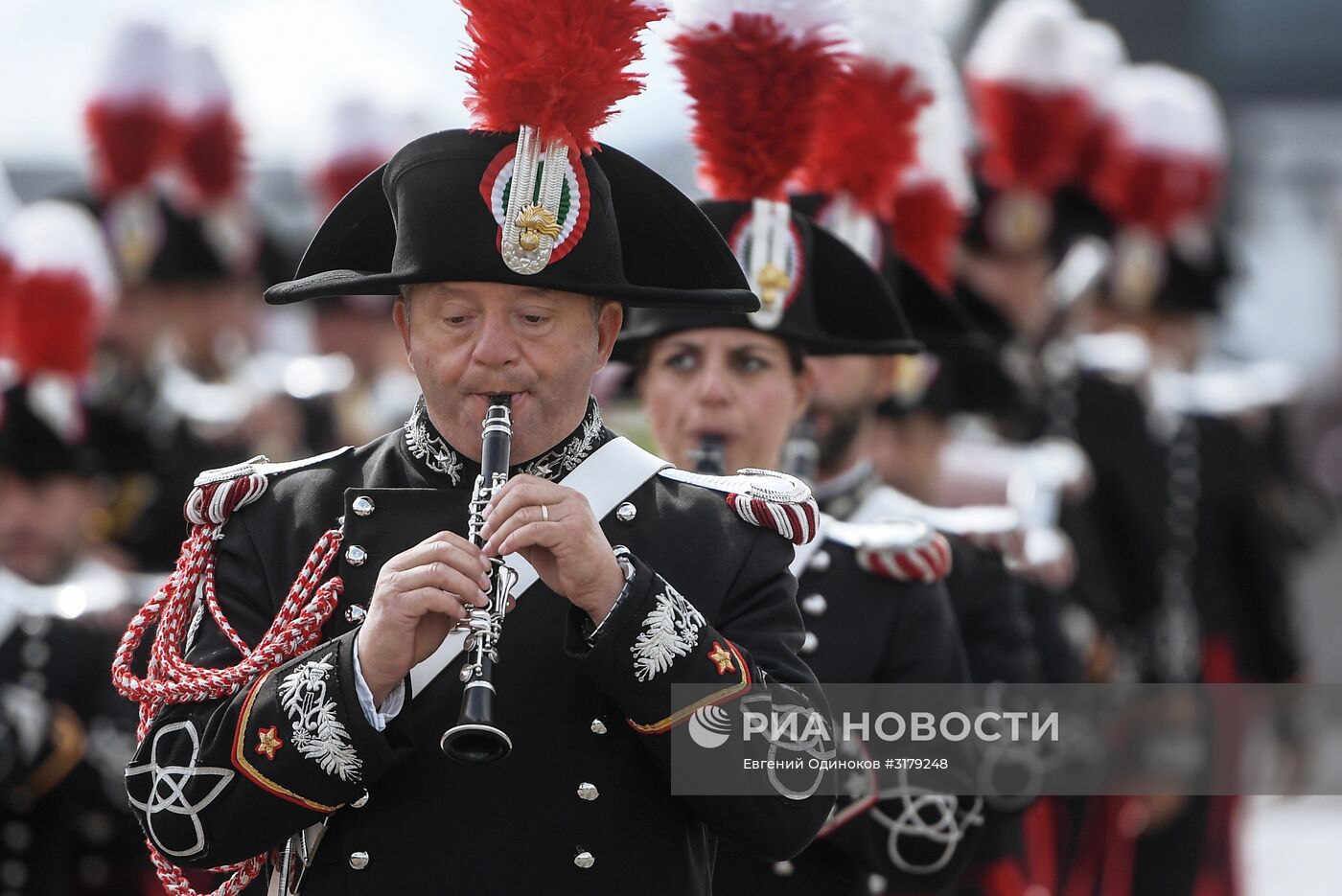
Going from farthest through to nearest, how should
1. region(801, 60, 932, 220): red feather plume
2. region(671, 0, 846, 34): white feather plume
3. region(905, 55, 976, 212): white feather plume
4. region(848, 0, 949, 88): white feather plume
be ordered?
region(905, 55, 976, 212): white feather plume, region(848, 0, 949, 88): white feather plume, region(801, 60, 932, 220): red feather plume, region(671, 0, 846, 34): white feather plume

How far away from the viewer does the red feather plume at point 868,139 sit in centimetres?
600

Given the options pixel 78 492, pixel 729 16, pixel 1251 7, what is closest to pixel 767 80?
pixel 729 16

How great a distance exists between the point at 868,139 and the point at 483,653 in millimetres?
2935

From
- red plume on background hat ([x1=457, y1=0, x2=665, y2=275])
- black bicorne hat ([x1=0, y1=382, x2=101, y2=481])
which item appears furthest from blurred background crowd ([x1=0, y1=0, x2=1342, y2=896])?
red plume on background hat ([x1=457, y1=0, x2=665, y2=275])

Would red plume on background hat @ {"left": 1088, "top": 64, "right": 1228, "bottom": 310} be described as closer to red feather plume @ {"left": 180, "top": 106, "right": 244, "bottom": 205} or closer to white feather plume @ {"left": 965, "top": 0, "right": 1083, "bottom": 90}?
white feather plume @ {"left": 965, "top": 0, "right": 1083, "bottom": 90}

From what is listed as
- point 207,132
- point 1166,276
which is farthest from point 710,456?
→ point 207,132

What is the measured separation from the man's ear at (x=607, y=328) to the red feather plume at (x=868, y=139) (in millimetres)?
1912

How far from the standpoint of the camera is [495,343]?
3727mm

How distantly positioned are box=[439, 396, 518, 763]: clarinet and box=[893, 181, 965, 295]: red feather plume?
351 centimetres

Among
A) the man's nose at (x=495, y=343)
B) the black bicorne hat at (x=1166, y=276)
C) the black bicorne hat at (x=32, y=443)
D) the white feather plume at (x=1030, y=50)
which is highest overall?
the man's nose at (x=495, y=343)

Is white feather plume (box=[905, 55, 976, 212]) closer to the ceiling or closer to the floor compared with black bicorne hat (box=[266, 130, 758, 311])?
closer to the floor

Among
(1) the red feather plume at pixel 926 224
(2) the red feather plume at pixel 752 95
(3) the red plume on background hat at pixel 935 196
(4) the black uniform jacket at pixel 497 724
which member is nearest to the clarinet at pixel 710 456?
(2) the red feather plume at pixel 752 95

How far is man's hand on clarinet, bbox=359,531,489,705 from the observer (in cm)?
344

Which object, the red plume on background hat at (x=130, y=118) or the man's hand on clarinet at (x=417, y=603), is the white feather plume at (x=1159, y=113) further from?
the man's hand on clarinet at (x=417, y=603)
